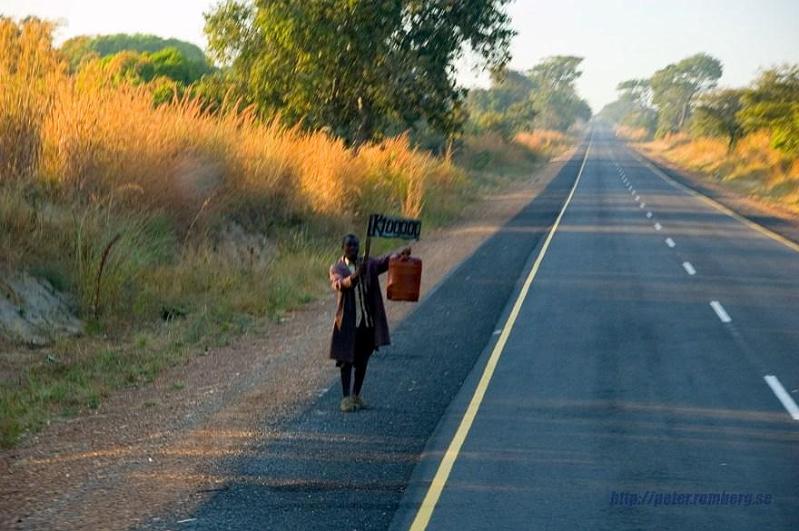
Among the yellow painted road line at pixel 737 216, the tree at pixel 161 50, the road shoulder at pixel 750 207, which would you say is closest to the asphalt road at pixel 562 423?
the yellow painted road line at pixel 737 216

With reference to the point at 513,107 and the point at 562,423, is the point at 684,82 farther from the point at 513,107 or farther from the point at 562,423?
the point at 562,423

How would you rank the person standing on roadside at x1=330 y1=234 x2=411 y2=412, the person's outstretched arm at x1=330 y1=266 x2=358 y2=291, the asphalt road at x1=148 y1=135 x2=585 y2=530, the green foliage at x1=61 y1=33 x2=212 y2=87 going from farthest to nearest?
the green foliage at x1=61 y1=33 x2=212 y2=87 < the person standing on roadside at x1=330 y1=234 x2=411 y2=412 < the person's outstretched arm at x1=330 y1=266 x2=358 y2=291 < the asphalt road at x1=148 y1=135 x2=585 y2=530

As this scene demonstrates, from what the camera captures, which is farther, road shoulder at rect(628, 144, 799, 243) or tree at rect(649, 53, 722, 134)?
tree at rect(649, 53, 722, 134)

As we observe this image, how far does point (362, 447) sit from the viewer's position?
9117 millimetres

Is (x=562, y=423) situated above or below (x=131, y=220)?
below

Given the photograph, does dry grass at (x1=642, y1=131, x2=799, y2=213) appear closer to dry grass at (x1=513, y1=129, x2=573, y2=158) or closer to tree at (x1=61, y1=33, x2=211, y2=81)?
dry grass at (x1=513, y1=129, x2=573, y2=158)

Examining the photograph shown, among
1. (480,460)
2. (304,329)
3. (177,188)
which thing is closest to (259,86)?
(177,188)

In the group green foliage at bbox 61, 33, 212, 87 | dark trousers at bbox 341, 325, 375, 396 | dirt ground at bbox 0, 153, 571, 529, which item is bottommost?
dirt ground at bbox 0, 153, 571, 529

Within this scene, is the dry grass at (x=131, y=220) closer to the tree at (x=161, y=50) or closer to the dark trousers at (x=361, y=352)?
the dark trousers at (x=361, y=352)

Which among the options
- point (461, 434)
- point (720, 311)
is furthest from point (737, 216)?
point (461, 434)

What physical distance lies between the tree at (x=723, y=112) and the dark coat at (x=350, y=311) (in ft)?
226

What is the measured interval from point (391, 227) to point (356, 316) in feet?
2.92

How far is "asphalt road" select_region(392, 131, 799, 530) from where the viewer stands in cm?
761

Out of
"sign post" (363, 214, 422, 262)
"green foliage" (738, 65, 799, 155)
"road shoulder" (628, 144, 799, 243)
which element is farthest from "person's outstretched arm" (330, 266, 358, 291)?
"green foliage" (738, 65, 799, 155)
